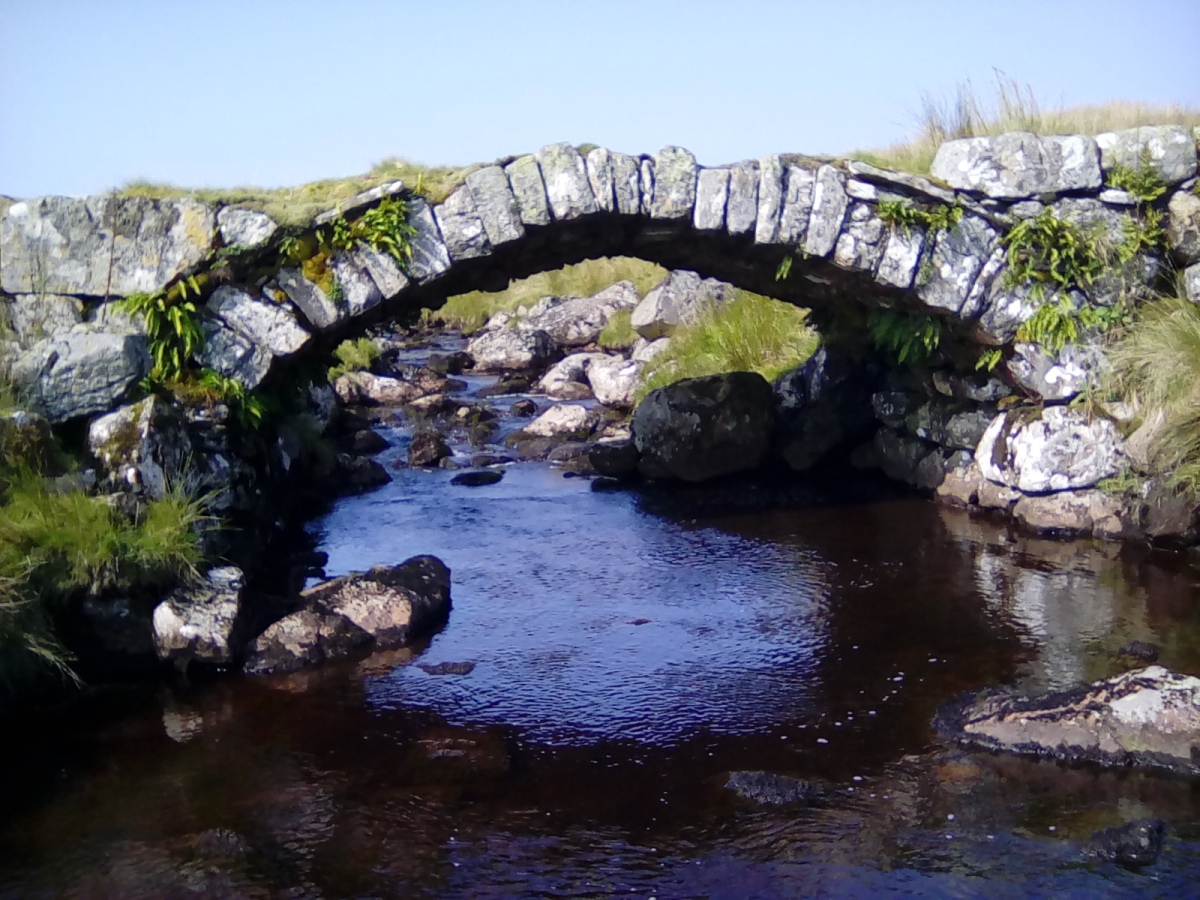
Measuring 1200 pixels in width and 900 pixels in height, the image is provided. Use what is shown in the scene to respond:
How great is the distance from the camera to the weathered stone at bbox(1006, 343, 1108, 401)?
381 inches

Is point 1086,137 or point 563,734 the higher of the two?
point 1086,137

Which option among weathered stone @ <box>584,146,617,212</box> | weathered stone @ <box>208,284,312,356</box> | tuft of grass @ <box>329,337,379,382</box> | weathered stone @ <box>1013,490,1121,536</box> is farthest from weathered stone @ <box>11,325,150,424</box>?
tuft of grass @ <box>329,337,379,382</box>

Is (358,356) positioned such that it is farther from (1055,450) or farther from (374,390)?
(1055,450)

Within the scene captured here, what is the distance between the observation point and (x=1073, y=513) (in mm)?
9742

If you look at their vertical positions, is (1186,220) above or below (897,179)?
below

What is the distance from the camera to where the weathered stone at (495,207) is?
28.7 ft

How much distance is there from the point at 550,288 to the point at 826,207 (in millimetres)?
A: 17585

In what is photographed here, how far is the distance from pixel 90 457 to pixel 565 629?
3.47 m

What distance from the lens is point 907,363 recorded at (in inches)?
454

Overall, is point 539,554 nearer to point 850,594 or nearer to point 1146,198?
point 850,594

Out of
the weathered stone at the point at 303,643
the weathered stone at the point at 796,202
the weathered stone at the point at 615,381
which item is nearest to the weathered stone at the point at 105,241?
the weathered stone at the point at 303,643

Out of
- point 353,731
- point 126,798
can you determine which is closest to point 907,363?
point 353,731

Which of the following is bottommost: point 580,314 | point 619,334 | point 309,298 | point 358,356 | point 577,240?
point 358,356

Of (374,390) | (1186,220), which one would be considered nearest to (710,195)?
(1186,220)
